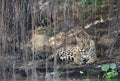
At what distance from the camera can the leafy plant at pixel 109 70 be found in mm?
7230

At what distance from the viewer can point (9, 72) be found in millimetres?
7434

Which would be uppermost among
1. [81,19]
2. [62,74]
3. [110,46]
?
[81,19]

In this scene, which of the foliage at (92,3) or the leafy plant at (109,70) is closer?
the leafy plant at (109,70)

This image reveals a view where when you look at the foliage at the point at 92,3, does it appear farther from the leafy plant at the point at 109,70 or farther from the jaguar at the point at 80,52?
the leafy plant at the point at 109,70

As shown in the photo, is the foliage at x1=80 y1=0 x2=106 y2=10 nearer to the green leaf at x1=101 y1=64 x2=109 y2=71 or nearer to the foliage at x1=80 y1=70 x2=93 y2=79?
the green leaf at x1=101 y1=64 x2=109 y2=71

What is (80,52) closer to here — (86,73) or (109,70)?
(86,73)

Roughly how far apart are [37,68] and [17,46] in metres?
0.63

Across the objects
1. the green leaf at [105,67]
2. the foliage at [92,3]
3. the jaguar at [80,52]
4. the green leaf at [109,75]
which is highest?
the foliage at [92,3]

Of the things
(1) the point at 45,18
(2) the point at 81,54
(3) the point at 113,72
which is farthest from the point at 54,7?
(3) the point at 113,72

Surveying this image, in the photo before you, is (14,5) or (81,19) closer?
(14,5)

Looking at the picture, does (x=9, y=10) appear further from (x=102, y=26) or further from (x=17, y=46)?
(x=102, y=26)

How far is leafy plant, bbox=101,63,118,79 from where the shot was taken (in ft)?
23.7

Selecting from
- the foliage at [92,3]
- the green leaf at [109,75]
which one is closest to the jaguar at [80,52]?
the green leaf at [109,75]

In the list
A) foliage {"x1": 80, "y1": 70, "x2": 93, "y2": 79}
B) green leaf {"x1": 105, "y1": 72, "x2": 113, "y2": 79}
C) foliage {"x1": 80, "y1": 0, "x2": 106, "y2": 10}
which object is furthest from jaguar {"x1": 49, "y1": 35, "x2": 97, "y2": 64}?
foliage {"x1": 80, "y1": 0, "x2": 106, "y2": 10}
